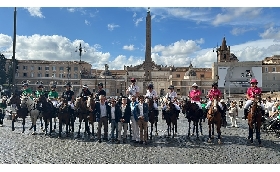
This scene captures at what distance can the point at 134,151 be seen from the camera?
965 cm

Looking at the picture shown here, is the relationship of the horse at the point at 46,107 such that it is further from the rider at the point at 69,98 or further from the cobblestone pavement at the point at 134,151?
the cobblestone pavement at the point at 134,151

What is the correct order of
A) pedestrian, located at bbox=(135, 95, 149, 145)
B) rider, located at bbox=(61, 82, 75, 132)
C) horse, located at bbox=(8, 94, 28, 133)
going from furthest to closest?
horse, located at bbox=(8, 94, 28, 133) → rider, located at bbox=(61, 82, 75, 132) → pedestrian, located at bbox=(135, 95, 149, 145)

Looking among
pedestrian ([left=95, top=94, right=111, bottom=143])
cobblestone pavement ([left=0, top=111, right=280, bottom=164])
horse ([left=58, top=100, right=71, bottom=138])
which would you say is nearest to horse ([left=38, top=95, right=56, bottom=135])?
horse ([left=58, top=100, right=71, bottom=138])

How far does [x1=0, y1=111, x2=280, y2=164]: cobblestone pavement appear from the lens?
8242 mm

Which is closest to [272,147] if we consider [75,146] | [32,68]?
[75,146]

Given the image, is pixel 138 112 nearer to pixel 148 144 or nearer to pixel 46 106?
pixel 148 144

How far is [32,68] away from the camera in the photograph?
3551 inches

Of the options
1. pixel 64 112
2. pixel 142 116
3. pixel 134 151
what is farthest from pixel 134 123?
pixel 64 112

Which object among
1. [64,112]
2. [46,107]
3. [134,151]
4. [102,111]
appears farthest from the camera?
[46,107]

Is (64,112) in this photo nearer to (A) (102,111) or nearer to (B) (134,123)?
(A) (102,111)

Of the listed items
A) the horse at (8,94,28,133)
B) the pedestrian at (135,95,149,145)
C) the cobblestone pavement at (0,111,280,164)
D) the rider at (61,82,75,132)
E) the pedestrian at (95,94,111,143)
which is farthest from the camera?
the horse at (8,94,28,133)

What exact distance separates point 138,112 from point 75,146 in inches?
91.0

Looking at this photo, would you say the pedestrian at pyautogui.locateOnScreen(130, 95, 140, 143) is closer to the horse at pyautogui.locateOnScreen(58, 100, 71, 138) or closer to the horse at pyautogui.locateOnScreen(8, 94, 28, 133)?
the horse at pyautogui.locateOnScreen(58, 100, 71, 138)

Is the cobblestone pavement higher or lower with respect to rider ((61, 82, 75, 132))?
lower
